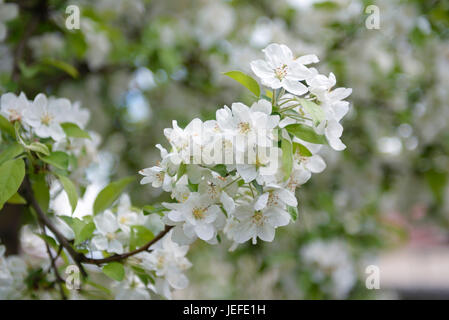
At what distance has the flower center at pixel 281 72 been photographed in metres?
0.77

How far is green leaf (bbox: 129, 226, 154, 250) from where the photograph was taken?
944 millimetres

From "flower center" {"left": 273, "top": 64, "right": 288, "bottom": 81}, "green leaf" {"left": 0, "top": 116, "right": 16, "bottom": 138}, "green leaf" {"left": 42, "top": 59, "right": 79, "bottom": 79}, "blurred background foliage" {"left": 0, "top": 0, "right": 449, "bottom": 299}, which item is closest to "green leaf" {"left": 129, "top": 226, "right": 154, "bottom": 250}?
"green leaf" {"left": 0, "top": 116, "right": 16, "bottom": 138}

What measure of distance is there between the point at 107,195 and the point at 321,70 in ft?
5.02

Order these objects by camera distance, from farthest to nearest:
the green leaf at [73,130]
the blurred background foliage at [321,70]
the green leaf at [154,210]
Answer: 1. the blurred background foliage at [321,70]
2. the green leaf at [73,130]
3. the green leaf at [154,210]

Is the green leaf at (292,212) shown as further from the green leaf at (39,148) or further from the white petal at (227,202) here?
the green leaf at (39,148)

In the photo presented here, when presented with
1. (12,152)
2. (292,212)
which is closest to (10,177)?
(12,152)

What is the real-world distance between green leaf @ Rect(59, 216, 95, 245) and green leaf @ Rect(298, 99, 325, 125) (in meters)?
0.49

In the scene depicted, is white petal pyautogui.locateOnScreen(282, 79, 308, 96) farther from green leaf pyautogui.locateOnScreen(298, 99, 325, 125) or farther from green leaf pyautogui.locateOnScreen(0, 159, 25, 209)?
green leaf pyautogui.locateOnScreen(0, 159, 25, 209)

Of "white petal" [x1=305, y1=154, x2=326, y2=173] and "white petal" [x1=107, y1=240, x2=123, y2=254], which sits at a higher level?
"white petal" [x1=305, y1=154, x2=326, y2=173]

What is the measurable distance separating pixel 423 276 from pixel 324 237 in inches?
203

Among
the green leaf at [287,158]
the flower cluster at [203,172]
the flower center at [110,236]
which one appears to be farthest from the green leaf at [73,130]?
the green leaf at [287,158]

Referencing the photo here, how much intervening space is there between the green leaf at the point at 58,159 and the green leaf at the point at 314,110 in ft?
1.70

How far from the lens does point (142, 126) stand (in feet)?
9.35

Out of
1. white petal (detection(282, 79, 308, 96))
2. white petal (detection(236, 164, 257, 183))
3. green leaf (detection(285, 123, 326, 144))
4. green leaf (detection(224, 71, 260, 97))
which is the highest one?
green leaf (detection(224, 71, 260, 97))
